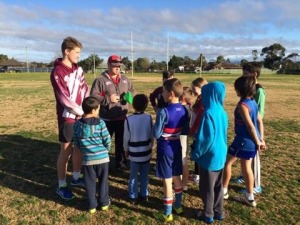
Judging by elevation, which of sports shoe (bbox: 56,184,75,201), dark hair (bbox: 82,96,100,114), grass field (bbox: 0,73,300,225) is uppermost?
dark hair (bbox: 82,96,100,114)

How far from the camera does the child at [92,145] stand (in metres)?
4.16

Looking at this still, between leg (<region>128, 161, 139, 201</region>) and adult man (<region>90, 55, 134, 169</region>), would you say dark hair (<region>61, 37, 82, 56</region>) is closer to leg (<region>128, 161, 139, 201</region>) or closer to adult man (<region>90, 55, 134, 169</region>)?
adult man (<region>90, 55, 134, 169</region>)

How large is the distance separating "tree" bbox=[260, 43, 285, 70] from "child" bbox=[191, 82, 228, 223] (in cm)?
11969

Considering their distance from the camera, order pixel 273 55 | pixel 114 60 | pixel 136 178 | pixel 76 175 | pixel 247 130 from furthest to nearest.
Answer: pixel 273 55 → pixel 114 60 → pixel 76 175 → pixel 136 178 → pixel 247 130

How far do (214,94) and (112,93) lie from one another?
2129 millimetres

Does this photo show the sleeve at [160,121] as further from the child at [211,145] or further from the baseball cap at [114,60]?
the baseball cap at [114,60]

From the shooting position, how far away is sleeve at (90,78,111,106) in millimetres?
5367

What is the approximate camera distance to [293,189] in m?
5.18

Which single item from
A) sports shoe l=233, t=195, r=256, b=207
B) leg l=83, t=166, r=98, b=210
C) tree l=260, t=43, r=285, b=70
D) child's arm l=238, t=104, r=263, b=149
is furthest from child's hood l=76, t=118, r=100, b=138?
tree l=260, t=43, r=285, b=70

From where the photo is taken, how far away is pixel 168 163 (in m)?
4.09

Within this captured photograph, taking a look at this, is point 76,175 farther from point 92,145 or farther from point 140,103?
point 140,103

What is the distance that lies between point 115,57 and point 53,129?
15.3 ft

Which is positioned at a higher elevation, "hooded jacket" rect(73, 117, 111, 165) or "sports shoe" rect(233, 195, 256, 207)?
"hooded jacket" rect(73, 117, 111, 165)

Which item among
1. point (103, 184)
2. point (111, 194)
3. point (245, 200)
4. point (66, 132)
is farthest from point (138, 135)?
point (245, 200)
